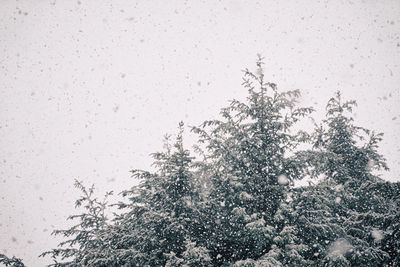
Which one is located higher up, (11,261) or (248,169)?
(248,169)

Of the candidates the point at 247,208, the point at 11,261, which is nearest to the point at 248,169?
the point at 247,208

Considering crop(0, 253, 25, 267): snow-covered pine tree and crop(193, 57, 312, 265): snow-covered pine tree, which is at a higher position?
crop(193, 57, 312, 265): snow-covered pine tree

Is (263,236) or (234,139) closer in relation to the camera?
(263,236)

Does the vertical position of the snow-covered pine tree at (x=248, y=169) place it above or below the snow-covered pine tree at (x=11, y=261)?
above

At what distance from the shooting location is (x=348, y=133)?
13.0 metres

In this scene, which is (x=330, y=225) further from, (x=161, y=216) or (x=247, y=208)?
(x=161, y=216)

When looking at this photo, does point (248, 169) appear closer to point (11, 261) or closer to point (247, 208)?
point (247, 208)

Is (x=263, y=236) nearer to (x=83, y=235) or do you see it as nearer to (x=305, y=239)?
(x=305, y=239)

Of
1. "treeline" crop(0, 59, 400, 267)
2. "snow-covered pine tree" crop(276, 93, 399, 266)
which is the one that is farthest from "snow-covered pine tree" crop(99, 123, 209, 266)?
"snow-covered pine tree" crop(276, 93, 399, 266)

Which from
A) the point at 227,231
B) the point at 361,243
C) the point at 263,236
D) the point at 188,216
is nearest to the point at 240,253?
the point at 227,231

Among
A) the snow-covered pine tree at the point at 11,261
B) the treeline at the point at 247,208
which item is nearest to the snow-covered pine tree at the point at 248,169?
the treeline at the point at 247,208

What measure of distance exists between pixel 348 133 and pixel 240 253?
878 cm

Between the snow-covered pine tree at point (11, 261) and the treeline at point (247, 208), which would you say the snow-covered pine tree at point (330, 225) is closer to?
the treeline at point (247, 208)

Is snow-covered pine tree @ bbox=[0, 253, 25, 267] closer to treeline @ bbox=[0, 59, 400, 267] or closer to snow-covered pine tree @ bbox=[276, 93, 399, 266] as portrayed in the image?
treeline @ bbox=[0, 59, 400, 267]
